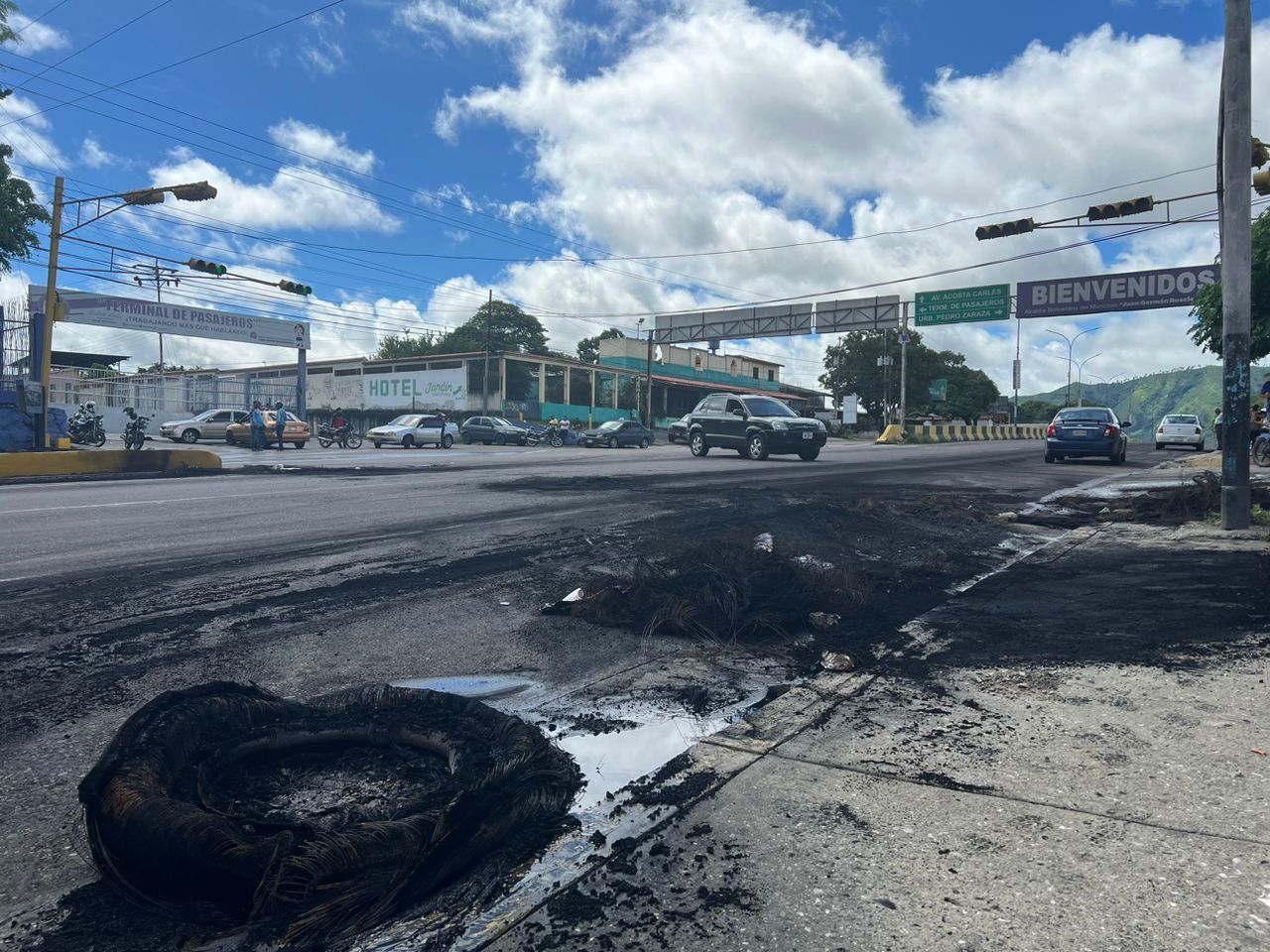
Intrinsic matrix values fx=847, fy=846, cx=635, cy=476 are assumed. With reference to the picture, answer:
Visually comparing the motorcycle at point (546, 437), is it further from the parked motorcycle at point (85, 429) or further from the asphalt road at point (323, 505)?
the asphalt road at point (323, 505)

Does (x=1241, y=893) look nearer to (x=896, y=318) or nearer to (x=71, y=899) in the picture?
(x=71, y=899)

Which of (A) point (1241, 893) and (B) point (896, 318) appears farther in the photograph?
(B) point (896, 318)

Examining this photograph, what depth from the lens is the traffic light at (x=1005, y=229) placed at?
66.2ft

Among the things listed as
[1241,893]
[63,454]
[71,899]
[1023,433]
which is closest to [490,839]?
[71,899]

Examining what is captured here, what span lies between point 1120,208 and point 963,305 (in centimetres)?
2446

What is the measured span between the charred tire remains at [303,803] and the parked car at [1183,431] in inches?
1460

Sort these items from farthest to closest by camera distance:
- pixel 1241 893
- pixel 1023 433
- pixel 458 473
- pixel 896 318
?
pixel 1023 433 → pixel 896 318 → pixel 458 473 → pixel 1241 893

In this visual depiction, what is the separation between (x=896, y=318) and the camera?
44500 millimetres

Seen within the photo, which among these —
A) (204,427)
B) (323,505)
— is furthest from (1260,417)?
(204,427)

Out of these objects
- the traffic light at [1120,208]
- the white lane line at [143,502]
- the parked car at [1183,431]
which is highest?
the traffic light at [1120,208]

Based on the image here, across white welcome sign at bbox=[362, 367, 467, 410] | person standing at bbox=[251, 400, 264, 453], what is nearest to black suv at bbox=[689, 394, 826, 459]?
person standing at bbox=[251, 400, 264, 453]

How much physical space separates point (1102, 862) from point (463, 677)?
9.09 ft

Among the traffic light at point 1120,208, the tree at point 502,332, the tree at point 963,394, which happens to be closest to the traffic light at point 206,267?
the traffic light at point 1120,208

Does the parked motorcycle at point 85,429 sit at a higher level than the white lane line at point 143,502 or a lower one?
higher
